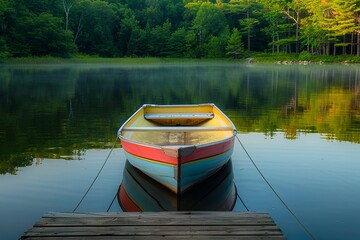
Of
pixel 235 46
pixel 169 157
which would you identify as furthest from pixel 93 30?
pixel 169 157

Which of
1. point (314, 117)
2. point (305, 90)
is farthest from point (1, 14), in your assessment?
point (314, 117)

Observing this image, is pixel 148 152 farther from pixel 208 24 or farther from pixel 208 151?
pixel 208 24

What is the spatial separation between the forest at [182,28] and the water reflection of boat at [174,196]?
53.0m

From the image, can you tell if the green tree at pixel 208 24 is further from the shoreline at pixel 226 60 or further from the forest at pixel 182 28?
the shoreline at pixel 226 60

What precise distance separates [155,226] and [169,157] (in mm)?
1539

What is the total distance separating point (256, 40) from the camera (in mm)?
73688

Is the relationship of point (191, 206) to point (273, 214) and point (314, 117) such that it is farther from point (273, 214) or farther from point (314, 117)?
point (314, 117)

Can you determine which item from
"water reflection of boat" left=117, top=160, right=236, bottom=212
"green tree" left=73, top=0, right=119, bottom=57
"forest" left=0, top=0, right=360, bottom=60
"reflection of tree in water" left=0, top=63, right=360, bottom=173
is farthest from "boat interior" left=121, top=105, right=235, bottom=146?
"green tree" left=73, top=0, right=119, bottom=57

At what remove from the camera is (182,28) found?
74.2m

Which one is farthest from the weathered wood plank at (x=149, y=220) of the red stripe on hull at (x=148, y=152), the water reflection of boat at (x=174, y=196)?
the water reflection of boat at (x=174, y=196)

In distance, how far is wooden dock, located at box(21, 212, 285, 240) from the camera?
431 cm

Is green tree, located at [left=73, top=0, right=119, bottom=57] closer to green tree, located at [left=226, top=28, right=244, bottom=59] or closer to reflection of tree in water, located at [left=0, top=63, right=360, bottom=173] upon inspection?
green tree, located at [left=226, top=28, right=244, bottom=59]

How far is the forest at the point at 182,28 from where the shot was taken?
5731 centimetres

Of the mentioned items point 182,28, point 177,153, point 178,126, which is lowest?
point 178,126
